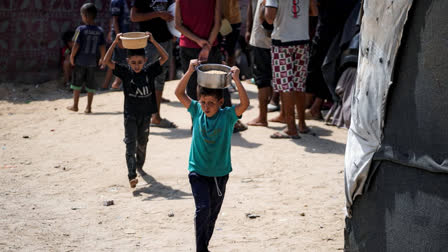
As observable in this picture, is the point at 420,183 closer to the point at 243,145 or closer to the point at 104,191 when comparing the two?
the point at 104,191

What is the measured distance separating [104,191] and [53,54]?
20.2ft

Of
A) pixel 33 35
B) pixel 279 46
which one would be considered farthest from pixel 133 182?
pixel 33 35

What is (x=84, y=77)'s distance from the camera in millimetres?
9109

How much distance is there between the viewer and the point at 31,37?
1091 centimetres

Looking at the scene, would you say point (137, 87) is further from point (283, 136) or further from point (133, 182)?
point (283, 136)

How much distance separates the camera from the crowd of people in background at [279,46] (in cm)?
690

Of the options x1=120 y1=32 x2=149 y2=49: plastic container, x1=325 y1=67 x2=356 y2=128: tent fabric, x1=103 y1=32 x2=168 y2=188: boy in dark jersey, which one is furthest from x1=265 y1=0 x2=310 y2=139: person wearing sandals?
x1=120 y1=32 x2=149 y2=49: plastic container

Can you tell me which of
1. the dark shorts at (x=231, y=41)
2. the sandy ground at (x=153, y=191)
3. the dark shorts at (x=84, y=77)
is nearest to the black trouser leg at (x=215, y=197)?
the sandy ground at (x=153, y=191)

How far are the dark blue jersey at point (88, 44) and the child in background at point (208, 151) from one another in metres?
5.10

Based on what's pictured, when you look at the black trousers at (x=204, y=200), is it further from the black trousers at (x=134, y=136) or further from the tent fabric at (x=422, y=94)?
the black trousers at (x=134, y=136)

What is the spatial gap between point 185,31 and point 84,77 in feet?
9.11

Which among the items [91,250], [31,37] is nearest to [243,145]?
[91,250]

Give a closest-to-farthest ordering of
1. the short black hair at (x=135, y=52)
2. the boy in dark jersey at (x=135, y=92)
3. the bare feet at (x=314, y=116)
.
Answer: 1. the short black hair at (x=135, y=52)
2. the boy in dark jersey at (x=135, y=92)
3. the bare feet at (x=314, y=116)

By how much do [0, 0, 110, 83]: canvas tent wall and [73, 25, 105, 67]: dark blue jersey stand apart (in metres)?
2.23
